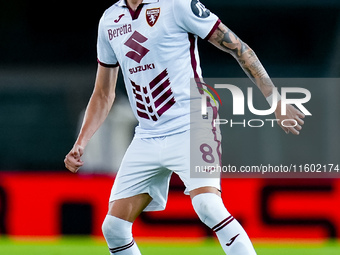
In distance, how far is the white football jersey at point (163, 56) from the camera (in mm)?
3162

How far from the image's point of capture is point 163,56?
3223 millimetres

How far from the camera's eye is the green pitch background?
18.2 ft

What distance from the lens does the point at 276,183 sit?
608 cm

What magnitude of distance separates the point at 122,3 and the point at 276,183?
3.07 meters

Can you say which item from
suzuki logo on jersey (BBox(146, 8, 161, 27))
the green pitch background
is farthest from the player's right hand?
the green pitch background

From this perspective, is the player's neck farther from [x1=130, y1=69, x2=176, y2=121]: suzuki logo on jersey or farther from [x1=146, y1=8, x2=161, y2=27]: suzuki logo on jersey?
[x1=130, y1=69, x2=176, y2=121]: suzuki logo on jersey

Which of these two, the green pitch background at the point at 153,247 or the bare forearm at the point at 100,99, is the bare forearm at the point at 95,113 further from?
the green pitch background at the point at 153,247

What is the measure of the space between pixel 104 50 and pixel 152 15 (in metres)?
0.40

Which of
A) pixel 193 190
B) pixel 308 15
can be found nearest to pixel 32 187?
pixel 193 190

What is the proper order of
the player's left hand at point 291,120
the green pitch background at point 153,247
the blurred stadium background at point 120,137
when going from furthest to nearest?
the blurred stadium background at point 120,137
the green pitch background at point 153,247
the player's left hand at point 291,120

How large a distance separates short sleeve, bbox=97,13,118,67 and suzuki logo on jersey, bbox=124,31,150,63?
9.0 inches

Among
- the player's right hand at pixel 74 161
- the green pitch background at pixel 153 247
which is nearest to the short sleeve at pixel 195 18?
the player's right hand at pixel 74 161

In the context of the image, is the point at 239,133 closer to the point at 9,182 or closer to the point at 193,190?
the point at 9,182

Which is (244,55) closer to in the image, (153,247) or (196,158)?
(196,158)
